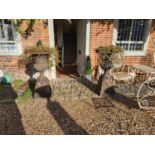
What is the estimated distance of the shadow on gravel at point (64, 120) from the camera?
3541 millimetres

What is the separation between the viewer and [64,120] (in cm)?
Result: 391

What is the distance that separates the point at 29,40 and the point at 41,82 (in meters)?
1.68

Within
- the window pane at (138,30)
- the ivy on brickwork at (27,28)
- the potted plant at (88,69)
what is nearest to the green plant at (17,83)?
the ivy on brickwork at (27,28)

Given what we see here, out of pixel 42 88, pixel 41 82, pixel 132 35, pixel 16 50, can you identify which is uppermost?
pixel 132 35

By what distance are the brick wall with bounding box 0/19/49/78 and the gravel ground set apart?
167 cm

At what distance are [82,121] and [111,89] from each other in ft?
→ 5.50

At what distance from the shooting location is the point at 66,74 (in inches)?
265

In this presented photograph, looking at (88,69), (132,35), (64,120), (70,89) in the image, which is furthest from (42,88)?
(132,35)

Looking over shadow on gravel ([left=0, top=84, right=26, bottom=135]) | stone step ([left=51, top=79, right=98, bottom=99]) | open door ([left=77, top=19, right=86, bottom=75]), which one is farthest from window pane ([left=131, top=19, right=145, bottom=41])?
shadow on gravel ([left=0, top=84, right=26, bottom=135])

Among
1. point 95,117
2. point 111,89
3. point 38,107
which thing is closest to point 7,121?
point 38,107

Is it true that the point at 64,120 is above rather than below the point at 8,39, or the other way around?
below

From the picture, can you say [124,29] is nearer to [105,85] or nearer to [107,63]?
[107,63]

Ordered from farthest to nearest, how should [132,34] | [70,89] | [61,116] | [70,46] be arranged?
[70,46] < [132,34] < [70,89] < [61,116]

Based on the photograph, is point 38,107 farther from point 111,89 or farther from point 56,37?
point 56,37
